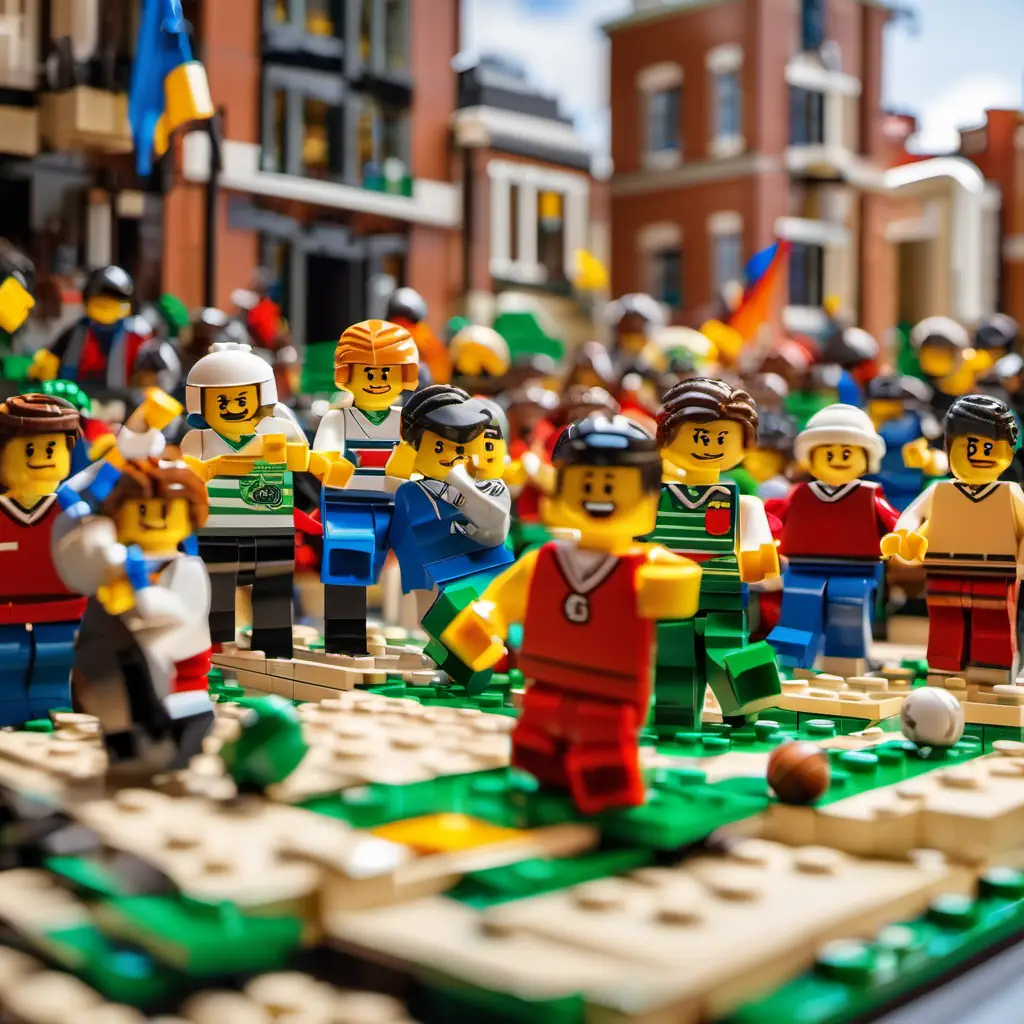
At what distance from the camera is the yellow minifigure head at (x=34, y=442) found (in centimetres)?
328

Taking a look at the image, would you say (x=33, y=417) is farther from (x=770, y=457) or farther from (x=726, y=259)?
(x=726, y=259)

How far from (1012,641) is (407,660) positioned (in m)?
1.94

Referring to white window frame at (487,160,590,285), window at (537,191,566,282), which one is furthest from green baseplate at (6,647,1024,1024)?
window at (537,191,566,282)

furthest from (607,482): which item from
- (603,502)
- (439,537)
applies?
(439,537)

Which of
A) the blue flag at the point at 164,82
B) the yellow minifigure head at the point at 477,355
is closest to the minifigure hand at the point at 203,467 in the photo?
the blue flag at the point at 164,82

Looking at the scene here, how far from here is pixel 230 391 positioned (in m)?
3.88

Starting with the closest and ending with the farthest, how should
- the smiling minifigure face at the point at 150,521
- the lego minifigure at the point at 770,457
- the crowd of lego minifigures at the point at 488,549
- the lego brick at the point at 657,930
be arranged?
the lego brick at the point at 657,930, the crowd of lego minifigures at the point at 488,549, the smiling minifigure face at the point at 150,521, the lego minifigure at the point at 770,457

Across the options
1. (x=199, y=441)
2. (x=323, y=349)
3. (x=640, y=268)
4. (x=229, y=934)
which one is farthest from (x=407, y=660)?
(x=640, y=268)

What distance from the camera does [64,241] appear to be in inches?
378

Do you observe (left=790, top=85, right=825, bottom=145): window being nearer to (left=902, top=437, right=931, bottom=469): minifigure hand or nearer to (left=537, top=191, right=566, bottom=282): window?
(left=537, top=191, right=566, bottom=282): window

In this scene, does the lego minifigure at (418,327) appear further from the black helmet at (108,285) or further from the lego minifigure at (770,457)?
the lego minifigure at (770,457)

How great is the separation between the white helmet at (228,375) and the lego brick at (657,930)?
2.07 meters

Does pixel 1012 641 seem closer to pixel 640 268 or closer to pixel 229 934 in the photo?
pixel 229 934

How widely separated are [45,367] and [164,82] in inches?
68.5
